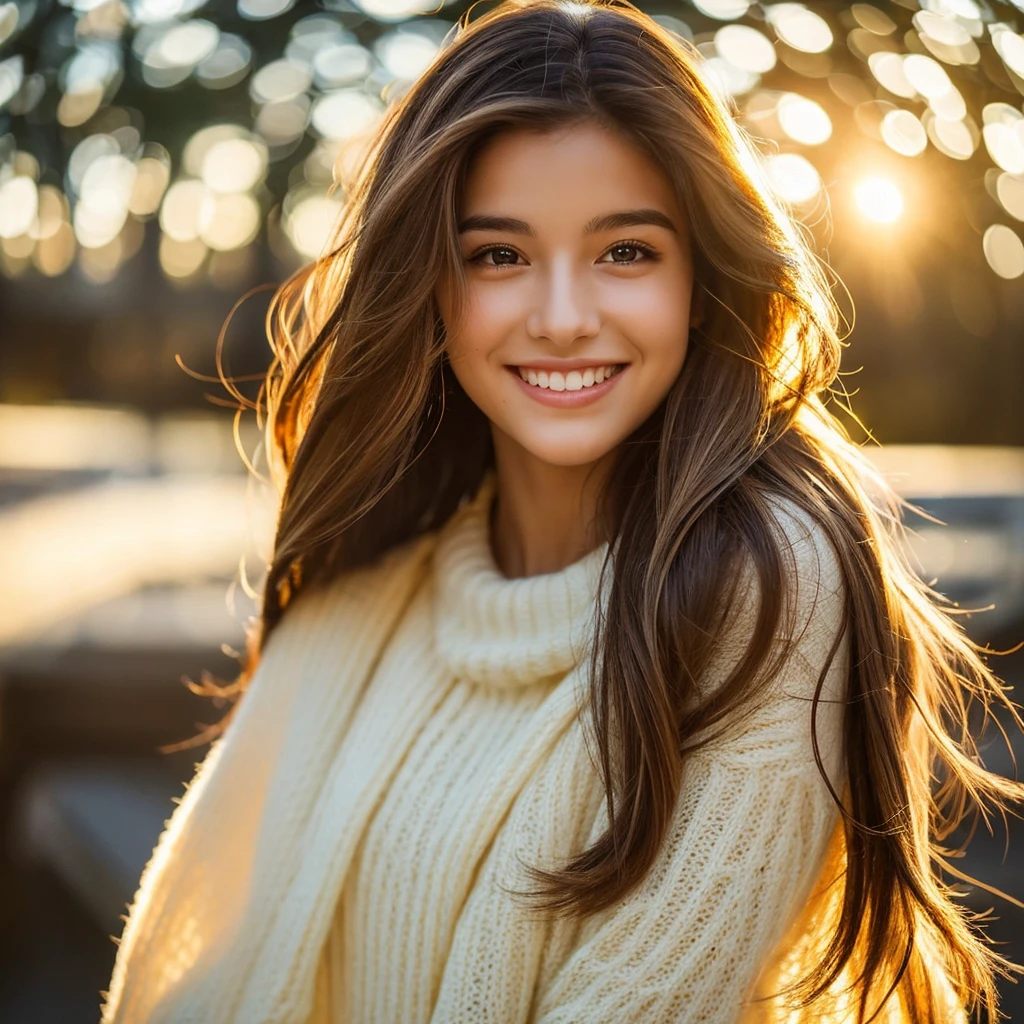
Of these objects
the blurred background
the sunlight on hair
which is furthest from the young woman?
the sunlight on hair

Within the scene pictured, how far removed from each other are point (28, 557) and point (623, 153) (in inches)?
266

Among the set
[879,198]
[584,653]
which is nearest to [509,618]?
[584,653]

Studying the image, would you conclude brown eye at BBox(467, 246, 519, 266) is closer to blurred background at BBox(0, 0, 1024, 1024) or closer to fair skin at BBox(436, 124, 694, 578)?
fair skin at BBox(436, 124, 694, 578)

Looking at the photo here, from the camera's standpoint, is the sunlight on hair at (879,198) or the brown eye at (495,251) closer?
the brown eye at (495,251)

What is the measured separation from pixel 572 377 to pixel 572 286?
0.14 meters

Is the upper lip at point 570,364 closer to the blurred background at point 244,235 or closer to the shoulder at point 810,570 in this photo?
the shoulder at point 810,570

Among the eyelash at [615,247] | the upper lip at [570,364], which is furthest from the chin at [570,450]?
the eyelash at [615,247]

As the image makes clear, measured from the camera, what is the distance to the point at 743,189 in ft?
5.51

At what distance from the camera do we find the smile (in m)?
1.69

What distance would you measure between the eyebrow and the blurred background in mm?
443

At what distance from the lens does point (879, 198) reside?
182 inches

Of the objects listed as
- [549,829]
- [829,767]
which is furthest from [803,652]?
[549,829]

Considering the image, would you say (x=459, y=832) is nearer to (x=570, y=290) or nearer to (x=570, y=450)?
(x=570, y=450)

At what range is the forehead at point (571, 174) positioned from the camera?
1.62 meters
